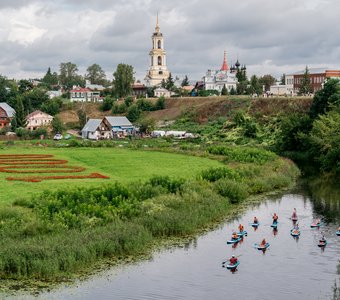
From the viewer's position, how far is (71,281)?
27.0 meters

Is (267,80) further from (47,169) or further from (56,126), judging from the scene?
(47,169)

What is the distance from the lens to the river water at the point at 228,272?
26031mm

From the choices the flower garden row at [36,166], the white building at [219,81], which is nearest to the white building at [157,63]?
the white building at [219,81]

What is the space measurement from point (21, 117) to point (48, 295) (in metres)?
88.0

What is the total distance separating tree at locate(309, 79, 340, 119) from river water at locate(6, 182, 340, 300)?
4407 centimetres

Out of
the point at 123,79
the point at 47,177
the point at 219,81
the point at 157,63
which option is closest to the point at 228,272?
the point at 47,177

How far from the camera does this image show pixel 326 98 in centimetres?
8175

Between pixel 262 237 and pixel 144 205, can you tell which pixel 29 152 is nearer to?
pixel 144 205

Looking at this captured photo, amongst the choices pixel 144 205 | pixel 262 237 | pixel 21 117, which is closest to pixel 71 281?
pixel 144 205

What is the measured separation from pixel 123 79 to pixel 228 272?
113614mm

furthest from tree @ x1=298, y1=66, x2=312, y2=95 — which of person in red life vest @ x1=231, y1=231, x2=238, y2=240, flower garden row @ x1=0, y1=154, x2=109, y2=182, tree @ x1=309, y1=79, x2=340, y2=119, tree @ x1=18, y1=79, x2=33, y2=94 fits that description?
person in red life vest @ x1=231, y1=231, x2=238, y2=240

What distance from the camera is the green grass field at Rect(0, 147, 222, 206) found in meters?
46.1

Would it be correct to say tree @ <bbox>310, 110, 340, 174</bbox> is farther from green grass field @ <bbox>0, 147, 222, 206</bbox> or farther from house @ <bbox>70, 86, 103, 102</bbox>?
house @ <bbox>70, 86, 103, 102</bbox>

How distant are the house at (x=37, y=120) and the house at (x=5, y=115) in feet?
20.6
